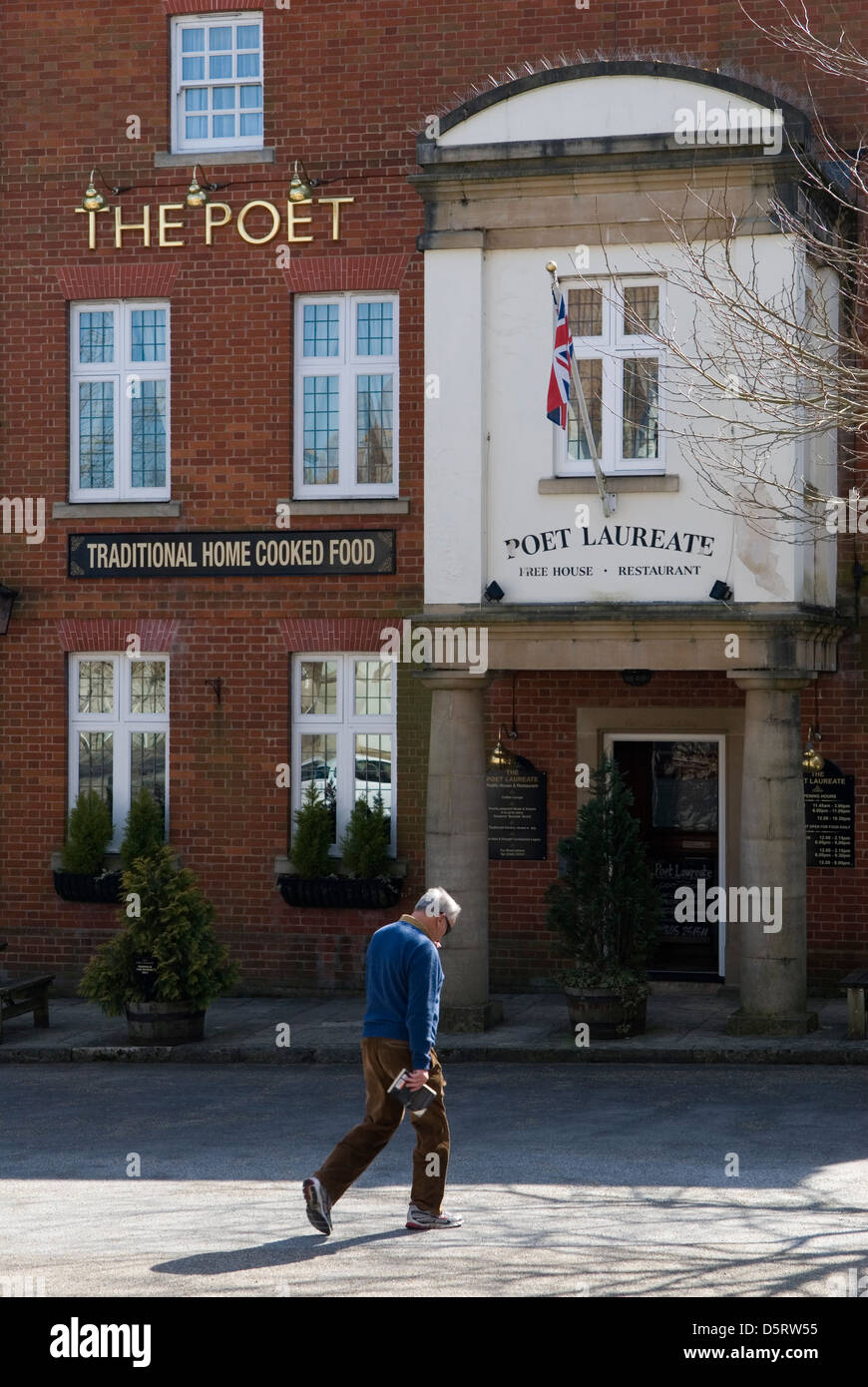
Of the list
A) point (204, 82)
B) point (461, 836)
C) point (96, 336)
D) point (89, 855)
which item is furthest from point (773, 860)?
point (204, 82)

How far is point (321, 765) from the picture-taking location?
1808cm

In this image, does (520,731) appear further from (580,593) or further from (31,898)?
(31,898)

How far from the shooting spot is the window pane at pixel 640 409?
1538cm

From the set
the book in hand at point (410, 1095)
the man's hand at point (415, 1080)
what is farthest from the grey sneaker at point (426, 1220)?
the man's hand at point (415, 1080)

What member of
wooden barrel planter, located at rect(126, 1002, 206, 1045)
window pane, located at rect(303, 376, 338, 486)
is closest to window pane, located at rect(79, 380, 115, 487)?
window pane, located at rect(303, 376, 338, 486)

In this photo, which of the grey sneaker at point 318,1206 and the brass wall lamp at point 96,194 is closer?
the grey sneaker at point 318,1206

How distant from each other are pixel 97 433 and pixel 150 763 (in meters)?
3.36

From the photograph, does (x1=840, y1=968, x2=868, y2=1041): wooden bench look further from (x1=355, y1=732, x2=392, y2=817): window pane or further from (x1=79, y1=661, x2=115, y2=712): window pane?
(x1=79, y1=661, x2=115, y2=712): window pane

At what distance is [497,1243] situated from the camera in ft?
29.0

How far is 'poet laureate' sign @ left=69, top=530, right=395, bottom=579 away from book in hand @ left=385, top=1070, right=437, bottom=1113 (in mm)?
9034

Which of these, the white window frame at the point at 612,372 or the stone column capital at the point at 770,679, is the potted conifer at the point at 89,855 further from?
the stone column capital at the point at 770,679

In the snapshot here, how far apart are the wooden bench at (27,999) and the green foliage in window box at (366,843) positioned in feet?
9.94

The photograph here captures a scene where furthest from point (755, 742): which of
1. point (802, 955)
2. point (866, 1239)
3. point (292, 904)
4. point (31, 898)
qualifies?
point (31, 898)

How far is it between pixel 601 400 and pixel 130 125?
6014 millimetres
